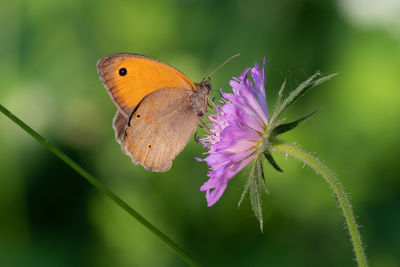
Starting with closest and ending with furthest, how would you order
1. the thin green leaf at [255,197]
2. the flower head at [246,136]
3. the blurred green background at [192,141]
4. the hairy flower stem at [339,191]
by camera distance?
the hairy flower stem at [339,191], the thin green leaf at [255,197], the flower head at [246,136], the blurred green background at [192,141]

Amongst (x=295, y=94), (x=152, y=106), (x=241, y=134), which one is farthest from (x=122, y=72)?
(x=295, y=94)

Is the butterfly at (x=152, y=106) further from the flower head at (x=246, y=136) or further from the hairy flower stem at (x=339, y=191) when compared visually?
the hairy flower stem at (x=339, y=191)

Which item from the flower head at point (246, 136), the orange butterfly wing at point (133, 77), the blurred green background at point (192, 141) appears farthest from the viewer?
the blurred green background at point (192, 141)

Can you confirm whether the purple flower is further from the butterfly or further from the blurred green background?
the blurred green background

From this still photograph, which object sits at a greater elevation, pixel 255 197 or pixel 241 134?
pixel 241 134

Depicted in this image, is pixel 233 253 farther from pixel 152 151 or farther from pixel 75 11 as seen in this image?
pixel 75 11

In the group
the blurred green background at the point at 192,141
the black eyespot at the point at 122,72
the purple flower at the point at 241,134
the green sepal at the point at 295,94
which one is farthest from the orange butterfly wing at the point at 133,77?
the blurred green background at the point at 192,141

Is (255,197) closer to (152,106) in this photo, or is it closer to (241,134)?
(241,134)

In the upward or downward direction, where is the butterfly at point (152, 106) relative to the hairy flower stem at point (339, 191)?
upward
